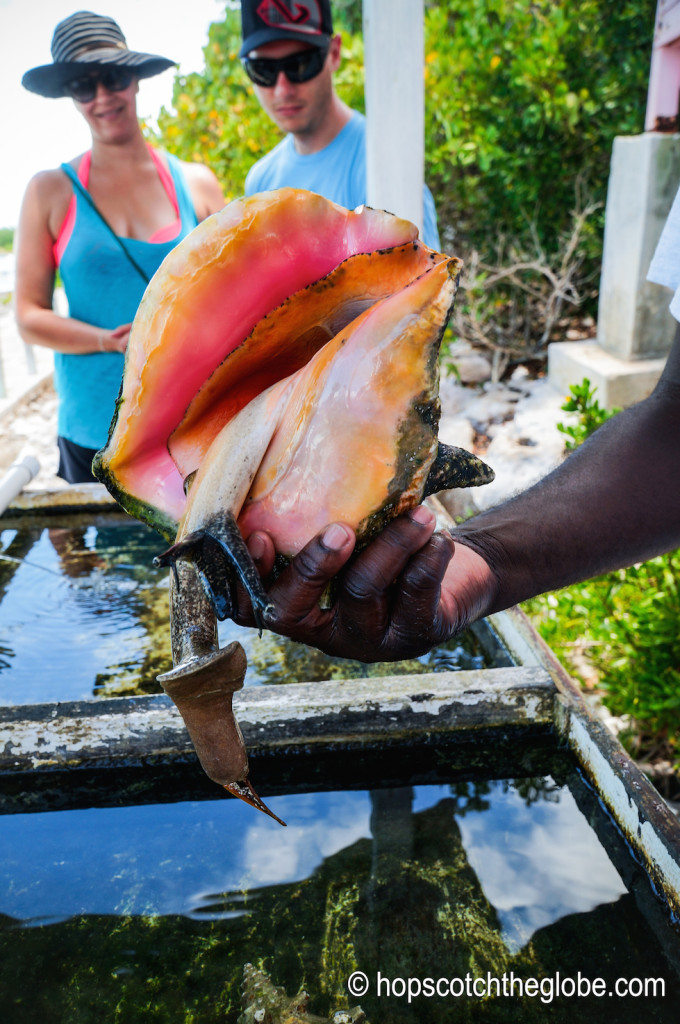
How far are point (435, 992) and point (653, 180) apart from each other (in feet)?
13.8

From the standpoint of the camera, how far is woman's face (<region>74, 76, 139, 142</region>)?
7.45ft

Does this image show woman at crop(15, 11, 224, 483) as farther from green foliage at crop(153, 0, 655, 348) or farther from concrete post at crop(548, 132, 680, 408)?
green foliage at crop(153, 0, 655, 348)

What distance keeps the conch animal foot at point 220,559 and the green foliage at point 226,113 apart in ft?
15.7

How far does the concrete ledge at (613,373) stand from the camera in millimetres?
4137

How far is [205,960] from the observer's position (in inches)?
39.3

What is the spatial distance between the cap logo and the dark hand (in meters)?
2.10

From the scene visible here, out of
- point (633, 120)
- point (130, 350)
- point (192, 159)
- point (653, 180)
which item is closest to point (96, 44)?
point (130, 350)

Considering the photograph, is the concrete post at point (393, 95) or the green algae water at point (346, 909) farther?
the concrete post at point (393, 95)

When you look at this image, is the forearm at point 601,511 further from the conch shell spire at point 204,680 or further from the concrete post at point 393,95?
the concrete post at point 393,95

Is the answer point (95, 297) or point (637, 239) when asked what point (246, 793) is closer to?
point (95, 297)

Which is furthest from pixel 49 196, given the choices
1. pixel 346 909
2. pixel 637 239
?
pixel 637 239

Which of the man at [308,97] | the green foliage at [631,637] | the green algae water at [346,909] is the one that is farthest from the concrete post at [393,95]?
the green algae water at [346,909]

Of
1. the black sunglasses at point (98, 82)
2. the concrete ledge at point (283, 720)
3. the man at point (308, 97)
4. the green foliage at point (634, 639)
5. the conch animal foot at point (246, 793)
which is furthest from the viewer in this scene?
the man at point (308, 97)

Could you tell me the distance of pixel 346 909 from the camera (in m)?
1.06
